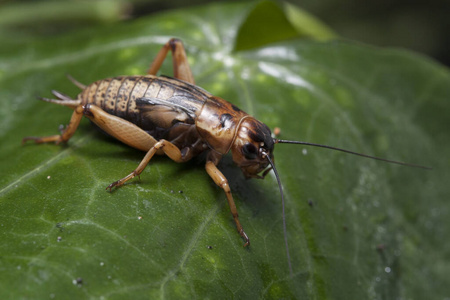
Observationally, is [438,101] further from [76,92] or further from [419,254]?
[76,92]

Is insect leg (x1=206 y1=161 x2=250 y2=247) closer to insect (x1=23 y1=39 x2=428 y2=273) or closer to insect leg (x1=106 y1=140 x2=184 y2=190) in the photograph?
insect (x1=23 y1=39 x2=428 y2=273)

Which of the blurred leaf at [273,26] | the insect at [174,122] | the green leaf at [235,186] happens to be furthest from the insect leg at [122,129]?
the blurred leaf at [273,26]

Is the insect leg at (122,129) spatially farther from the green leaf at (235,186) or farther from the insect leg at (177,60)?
the insect leg at (177,60)

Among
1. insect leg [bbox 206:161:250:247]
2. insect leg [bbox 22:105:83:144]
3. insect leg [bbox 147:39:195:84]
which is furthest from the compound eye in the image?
insect leg [bbox 22:105:83:144]

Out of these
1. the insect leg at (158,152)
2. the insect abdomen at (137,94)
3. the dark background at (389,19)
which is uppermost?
the insect abdomen at (137,94)

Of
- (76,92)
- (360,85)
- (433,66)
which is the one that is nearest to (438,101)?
(433,66)

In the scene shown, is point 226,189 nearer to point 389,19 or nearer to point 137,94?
point 137,94
